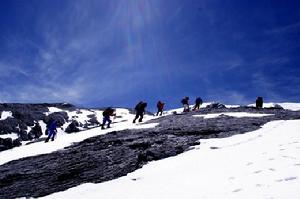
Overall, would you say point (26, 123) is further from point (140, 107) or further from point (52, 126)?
point (140, 107)

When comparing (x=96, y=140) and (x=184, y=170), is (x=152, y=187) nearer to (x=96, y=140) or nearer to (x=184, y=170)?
(x=184, y=170)

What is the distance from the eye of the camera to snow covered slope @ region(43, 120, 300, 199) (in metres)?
8.99

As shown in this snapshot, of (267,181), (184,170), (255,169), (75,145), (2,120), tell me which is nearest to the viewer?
(267,181)

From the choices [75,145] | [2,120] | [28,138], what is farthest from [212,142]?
Answer: [2,120]

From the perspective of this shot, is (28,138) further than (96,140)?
Yes

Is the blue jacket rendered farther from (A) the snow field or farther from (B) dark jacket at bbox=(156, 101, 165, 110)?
(B) dark jacket at bbox=(156, 101, 165, 110)

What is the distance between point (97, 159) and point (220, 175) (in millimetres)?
8800

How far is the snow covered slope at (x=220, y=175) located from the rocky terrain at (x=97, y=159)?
1.19 metres

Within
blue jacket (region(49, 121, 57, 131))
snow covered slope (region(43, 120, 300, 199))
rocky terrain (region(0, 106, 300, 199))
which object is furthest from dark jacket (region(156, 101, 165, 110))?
snow covered slope (region(43, 120, 300, 199))

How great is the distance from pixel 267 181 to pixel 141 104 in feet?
79.5

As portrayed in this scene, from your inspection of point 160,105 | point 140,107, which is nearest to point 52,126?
point 140,107

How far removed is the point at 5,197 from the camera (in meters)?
15.9

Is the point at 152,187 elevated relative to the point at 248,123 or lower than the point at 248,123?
lower

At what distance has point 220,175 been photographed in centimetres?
1101
